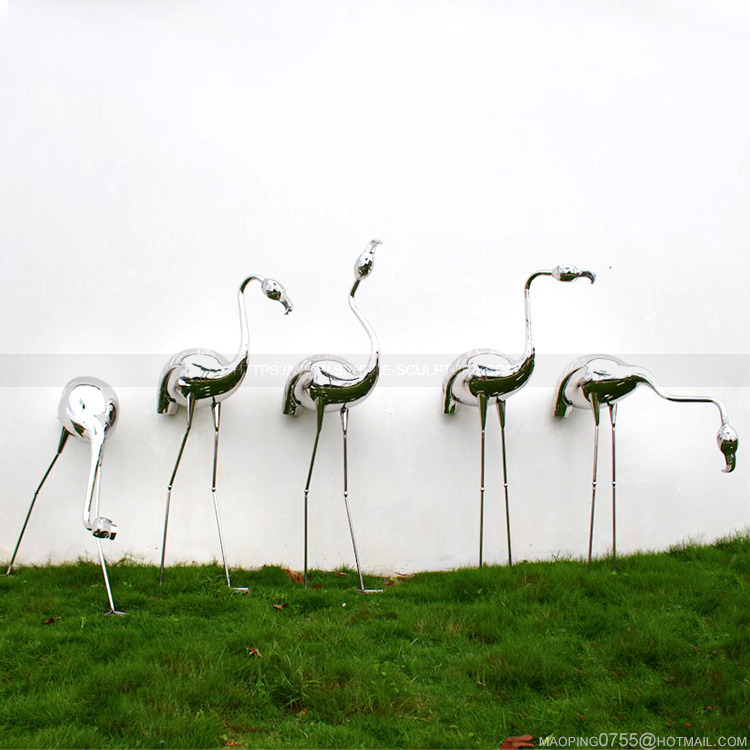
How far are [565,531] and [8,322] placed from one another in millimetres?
3400

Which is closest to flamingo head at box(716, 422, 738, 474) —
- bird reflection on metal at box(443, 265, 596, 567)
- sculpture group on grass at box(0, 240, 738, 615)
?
sculpture group on grass at box(0, 240, 738, 615)

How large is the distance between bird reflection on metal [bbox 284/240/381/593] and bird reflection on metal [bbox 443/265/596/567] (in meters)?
0.54

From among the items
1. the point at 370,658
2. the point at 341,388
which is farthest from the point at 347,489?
the point at 370,658

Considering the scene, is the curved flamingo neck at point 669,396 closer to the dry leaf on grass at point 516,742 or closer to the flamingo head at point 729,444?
the flamingo head at point 729,444

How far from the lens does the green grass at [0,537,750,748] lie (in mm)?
2945

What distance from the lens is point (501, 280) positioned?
4965mm

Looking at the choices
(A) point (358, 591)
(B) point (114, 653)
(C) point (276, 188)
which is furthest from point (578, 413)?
(B) point (114, 653)

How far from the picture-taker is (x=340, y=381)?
14.1 ft

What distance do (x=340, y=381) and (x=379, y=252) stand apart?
0.98m

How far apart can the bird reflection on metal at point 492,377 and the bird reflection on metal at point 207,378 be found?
3.38ft

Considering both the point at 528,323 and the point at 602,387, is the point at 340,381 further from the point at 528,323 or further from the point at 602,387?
the point at 602,387

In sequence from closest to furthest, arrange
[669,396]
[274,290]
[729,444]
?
[729,444]
[274,290]
[669,396]

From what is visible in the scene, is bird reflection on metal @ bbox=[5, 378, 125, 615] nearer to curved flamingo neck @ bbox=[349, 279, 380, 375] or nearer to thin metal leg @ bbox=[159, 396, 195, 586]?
thin metal leg @ bbox=[159, 396, 195, 586]

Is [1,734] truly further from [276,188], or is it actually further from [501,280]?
[501,280]
